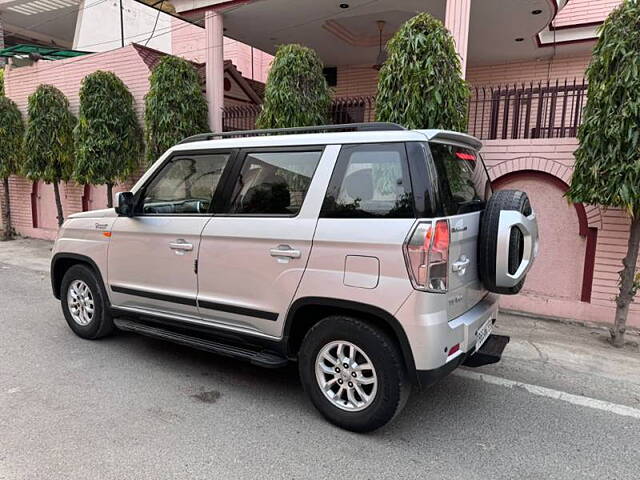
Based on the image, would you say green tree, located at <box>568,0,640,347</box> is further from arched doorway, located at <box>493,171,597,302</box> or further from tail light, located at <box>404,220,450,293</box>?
tail light, located at <box>404,220,450,293</box>

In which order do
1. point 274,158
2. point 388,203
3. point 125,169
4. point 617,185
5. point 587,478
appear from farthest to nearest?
point 125,169, point 617,185, point 274,158, point 388,203, point 587,478

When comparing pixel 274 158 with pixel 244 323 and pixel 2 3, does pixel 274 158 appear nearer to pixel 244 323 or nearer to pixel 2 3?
pixel 244 323

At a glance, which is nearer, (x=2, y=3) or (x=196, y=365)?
(x=196, y=365)

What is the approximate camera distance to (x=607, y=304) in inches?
230

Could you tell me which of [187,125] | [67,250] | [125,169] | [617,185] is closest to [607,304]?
[617,185]

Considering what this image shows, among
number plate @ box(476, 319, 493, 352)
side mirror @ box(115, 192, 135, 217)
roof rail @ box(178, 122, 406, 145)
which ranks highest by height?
roof rail @ box(178, 122, 406, 145)

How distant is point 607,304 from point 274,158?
4827mm

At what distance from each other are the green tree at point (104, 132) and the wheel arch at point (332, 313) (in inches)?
286

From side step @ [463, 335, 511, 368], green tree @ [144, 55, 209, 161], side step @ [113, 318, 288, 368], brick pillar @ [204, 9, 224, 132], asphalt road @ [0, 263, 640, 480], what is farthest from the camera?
brick pillar @ [204, 9, 224, 132]

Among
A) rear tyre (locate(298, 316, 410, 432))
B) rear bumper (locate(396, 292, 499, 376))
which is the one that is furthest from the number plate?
rear tyre (locate(298, 316, 410, 432))

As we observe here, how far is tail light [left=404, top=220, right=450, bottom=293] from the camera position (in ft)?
9.11

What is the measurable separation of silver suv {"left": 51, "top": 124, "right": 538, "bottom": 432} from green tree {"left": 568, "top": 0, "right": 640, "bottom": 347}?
169cm

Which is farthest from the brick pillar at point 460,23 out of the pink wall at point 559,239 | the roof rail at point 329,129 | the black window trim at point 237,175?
the black window trim at point 237,175

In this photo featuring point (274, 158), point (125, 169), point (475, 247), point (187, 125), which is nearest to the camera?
point (475, 247)
